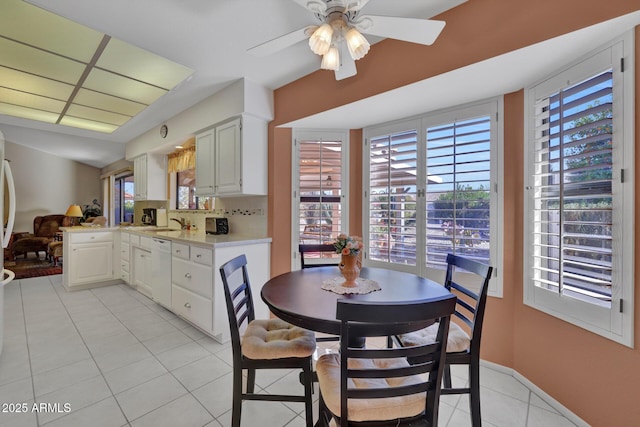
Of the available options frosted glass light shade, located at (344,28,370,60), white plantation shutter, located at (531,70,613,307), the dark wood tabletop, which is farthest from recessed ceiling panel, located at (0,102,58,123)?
white plantation shutter, located at (531,70,613,307)

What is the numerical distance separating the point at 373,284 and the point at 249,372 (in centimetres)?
93

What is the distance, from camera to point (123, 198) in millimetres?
7086

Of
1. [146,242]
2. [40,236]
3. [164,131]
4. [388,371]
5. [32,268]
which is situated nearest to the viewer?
[388,371]

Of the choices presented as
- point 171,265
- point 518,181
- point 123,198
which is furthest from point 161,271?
point 123,198

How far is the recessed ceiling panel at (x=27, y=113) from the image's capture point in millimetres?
3593

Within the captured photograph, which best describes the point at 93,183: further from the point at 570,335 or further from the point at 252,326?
the point at 570,335

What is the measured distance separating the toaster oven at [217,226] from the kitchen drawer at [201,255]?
68 centimetres

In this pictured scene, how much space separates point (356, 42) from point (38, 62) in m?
2.88

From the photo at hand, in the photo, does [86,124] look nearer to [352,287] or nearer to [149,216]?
[149,216]

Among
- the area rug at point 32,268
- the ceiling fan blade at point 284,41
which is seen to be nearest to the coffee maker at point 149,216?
the area rug at point 32,268

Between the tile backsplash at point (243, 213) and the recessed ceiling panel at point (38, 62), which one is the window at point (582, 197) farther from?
the recessed ceiling panel at point (38, 62)

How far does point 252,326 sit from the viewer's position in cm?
165

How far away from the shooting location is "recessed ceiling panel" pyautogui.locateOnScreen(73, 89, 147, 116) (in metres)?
3.10

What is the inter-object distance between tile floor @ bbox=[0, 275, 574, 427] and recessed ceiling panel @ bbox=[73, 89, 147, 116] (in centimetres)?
248
